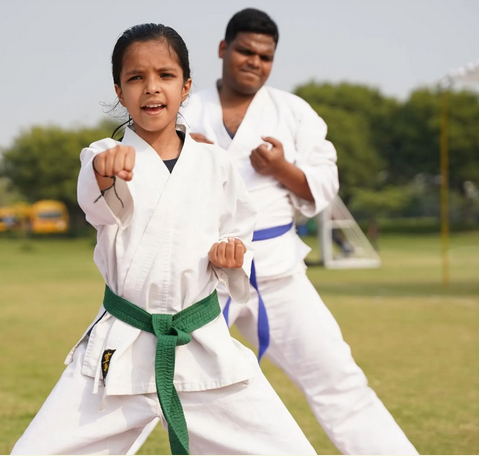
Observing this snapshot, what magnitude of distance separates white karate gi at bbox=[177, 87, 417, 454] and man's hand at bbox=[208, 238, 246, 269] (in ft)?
3.52

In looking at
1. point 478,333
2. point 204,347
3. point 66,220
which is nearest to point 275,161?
point 204,347

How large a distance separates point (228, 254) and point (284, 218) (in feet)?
4.19

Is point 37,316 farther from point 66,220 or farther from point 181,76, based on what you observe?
point 66,220

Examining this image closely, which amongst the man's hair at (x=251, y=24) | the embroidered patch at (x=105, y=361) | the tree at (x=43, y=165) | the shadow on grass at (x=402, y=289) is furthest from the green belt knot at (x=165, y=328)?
the tree at (x=43, y=165)

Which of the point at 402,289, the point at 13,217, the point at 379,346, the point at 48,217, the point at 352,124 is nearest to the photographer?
the point at 379,346

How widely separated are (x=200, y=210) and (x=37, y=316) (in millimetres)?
8067

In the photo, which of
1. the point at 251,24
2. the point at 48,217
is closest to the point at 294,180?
the point at 251,24

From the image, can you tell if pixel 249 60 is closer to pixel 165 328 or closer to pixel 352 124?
pixel 165 328

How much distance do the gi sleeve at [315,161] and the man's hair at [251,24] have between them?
14.6 inches

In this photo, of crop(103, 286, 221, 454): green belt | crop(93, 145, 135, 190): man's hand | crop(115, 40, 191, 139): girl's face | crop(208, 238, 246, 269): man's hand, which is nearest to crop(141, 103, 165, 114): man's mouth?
crop(115, 40, 191, 139): girl's face

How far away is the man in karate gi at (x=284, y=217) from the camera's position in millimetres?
3320

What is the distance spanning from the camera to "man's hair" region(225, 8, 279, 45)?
3.58 m

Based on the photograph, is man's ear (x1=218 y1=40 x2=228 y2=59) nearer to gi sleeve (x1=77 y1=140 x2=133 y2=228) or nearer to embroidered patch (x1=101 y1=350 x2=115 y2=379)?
gi sleeve (x1=77 y1=140 x2=133 y2=228)

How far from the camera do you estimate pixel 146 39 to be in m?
2.39
